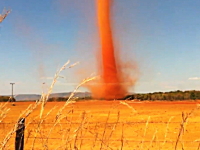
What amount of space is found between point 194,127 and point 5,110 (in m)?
16.4

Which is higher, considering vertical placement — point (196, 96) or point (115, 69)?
point (115, 69)

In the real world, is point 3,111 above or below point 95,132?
above

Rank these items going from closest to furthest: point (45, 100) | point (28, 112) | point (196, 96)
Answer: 1. point (28, 112)
2. point (45, 100)
3. point (196, 96)

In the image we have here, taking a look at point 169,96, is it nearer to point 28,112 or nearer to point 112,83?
point 112,83

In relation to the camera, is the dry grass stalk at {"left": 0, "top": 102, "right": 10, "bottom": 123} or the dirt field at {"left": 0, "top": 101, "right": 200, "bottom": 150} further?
the dirt field at {"left": 0, "top": 101, "right": 200, "bottom": 150}

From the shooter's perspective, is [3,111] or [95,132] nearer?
[3,111]

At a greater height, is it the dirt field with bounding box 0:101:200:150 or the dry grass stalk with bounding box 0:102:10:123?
the dry grass stalk with bounding box 0:102:10:123

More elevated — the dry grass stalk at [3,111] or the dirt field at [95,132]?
the dry grass stalk at [3,111]

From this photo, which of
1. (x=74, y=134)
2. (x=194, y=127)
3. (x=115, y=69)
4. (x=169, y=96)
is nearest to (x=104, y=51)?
(x=115, y=69)

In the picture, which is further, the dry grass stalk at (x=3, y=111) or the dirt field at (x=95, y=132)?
the dirt field at (x=95, y=132)

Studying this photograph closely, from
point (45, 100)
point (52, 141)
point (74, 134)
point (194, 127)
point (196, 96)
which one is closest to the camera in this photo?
point (45, 100)

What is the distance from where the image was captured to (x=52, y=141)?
37.4 ft

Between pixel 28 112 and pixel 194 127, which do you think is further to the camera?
pixel 194 127

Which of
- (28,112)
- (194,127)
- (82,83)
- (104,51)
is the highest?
(104,51)
